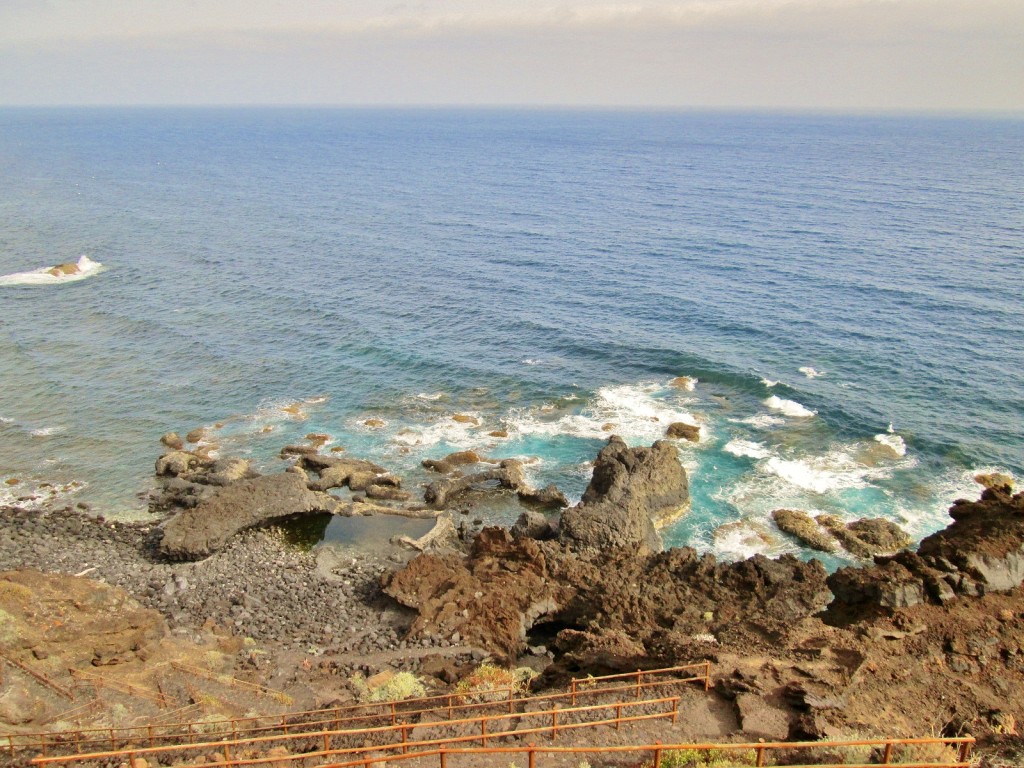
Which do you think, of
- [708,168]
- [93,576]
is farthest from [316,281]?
[708,168]

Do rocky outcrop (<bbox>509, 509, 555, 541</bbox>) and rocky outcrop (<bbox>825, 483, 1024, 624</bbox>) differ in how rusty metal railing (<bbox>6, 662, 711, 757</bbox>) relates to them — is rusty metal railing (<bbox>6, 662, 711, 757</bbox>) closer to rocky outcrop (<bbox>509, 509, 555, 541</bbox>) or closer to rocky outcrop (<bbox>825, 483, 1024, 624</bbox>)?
rocky outcrop (<bbox>825, 483, 1024, 624</bbox>)

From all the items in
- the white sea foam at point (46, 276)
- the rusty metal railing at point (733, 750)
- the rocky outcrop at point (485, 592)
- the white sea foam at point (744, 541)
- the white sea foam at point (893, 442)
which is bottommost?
the white sea foam at point (744, 541)

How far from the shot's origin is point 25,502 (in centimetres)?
4422

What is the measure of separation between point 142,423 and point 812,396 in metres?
50.5

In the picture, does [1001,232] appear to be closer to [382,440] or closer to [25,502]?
[382,440]

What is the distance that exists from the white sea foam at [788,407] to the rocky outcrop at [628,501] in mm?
13593

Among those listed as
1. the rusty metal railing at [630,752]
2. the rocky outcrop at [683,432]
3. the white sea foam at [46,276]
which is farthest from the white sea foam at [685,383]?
the white sea foam at [46,276]

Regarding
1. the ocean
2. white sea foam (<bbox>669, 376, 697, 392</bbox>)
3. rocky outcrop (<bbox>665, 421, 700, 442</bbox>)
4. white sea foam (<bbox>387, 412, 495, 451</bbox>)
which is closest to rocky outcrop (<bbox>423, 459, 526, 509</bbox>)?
the ocean

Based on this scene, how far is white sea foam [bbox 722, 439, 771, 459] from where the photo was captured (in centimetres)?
4791

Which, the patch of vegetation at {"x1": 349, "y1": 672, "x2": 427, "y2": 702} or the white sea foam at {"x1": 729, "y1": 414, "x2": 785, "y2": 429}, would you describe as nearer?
the patch of vegetation at {"x1": 349, "y1": 672, "x2": 427, "y2": 702}

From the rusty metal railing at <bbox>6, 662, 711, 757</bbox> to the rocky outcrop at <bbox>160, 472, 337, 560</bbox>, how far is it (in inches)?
636

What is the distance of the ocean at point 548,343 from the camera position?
4750 centimetres

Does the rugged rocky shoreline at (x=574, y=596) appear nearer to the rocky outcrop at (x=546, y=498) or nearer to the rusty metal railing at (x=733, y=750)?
the rocky outcrop at (x=546, y=498)

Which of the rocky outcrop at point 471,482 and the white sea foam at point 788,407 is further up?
the white sea foam at point 788,407
